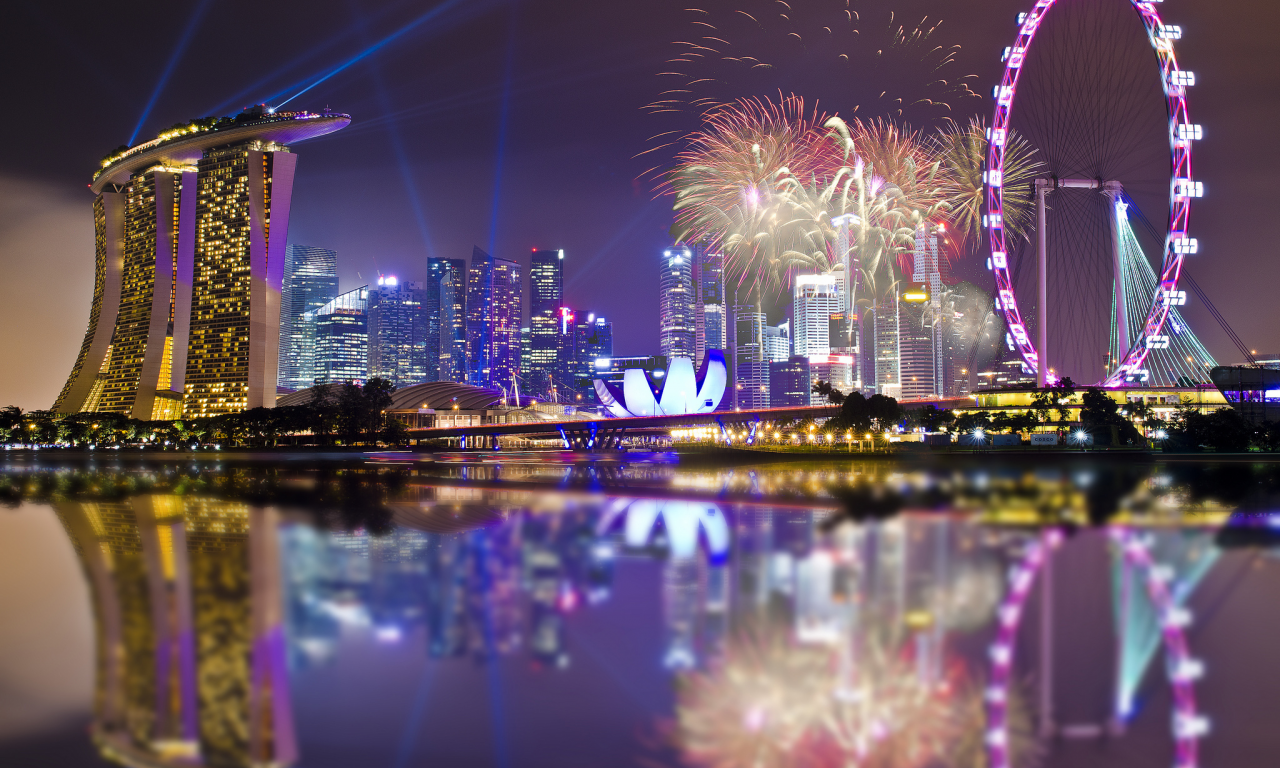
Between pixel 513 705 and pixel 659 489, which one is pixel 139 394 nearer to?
pixel 659 489

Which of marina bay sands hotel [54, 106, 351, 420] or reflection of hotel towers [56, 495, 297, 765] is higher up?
marina bay sands hotel [54, 106, 351, 420]

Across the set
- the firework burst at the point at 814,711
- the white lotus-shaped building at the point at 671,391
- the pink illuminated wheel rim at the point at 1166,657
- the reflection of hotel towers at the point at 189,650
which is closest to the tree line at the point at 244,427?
the white lotus-shaped building at the point at 671,391

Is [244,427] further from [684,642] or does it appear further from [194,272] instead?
[684,642]

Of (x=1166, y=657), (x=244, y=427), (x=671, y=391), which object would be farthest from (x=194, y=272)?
(x=1166, y=657)

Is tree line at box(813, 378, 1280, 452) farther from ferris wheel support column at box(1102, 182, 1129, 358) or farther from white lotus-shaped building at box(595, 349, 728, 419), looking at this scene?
white lotus-shaped building at box(595, 349, 728, 419)

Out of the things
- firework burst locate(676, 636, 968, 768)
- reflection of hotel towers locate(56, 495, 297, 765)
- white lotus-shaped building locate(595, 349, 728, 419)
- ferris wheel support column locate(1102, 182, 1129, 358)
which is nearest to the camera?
firework burst locate(676, 636, 968, 768)

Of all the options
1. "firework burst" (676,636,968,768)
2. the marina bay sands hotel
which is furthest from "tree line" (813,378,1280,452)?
the marina bay sands hotel
